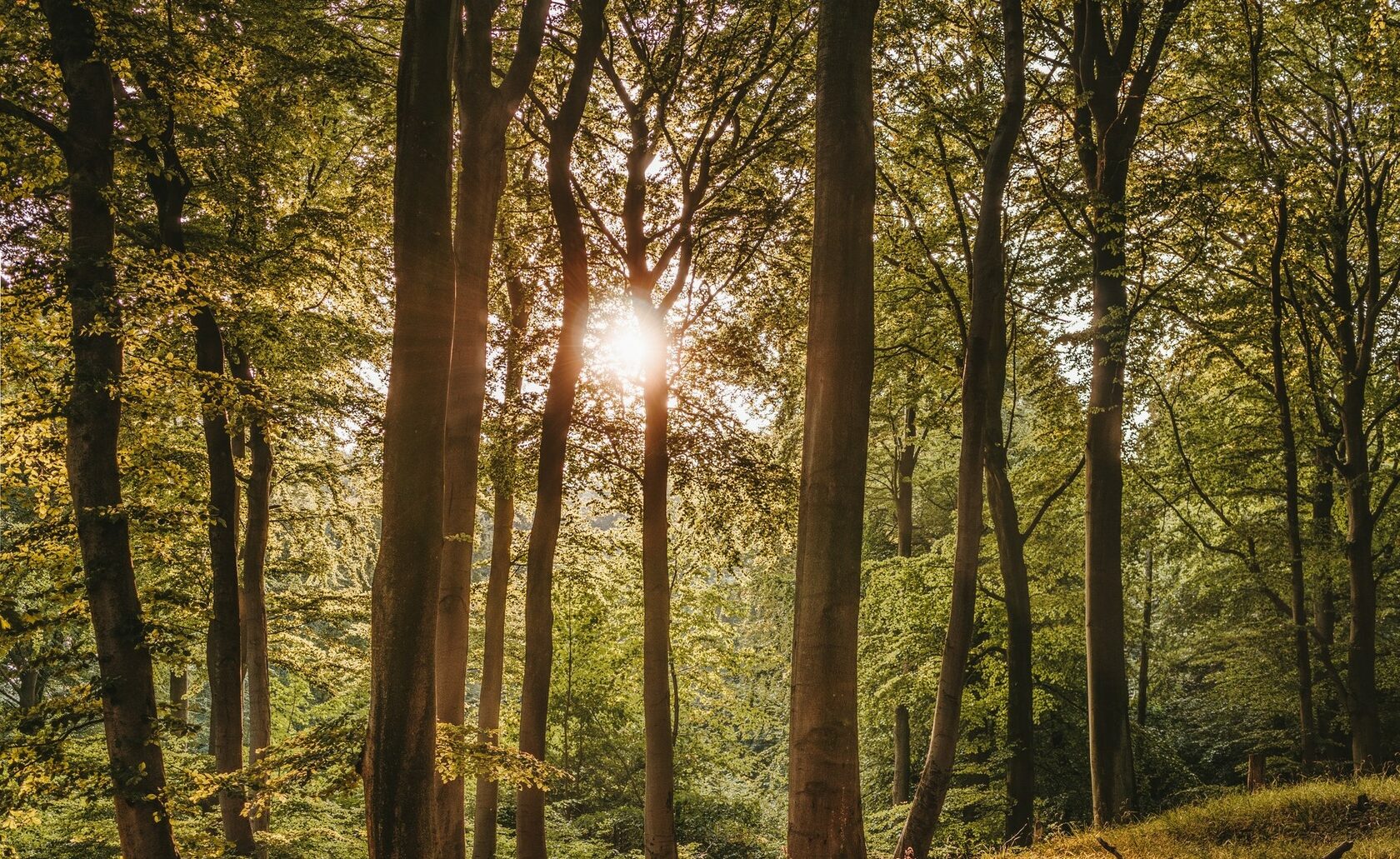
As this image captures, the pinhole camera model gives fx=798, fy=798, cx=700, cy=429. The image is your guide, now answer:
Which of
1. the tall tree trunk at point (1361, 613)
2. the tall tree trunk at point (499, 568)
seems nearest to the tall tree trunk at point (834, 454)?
the tall tree trunk at point (499, 568)

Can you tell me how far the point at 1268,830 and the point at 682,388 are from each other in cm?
895

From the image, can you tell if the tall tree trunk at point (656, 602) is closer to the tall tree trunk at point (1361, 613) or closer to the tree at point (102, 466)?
the tree at point (102, 466)

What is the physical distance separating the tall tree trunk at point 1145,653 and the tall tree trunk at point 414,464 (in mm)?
20350

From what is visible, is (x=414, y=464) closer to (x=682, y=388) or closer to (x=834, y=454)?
(x=834, y=454)

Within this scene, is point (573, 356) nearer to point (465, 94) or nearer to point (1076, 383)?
point (465, 94)

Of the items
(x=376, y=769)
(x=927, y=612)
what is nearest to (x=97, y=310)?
(x=376, y=769)

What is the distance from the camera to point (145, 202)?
438 inches

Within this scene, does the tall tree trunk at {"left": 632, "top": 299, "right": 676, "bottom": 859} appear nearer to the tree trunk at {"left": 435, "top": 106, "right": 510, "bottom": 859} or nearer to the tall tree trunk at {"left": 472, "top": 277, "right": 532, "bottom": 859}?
the tall tree trunk at {"left": 472, "top": 277, "right": 532, "bottom": 859}

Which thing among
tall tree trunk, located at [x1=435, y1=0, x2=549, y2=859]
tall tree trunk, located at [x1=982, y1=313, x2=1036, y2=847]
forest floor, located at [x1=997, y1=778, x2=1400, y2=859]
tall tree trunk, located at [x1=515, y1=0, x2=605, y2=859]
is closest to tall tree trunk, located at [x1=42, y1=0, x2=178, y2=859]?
tall tree trunk, located at [x1=435, y1=0, x2=549, y2=859]

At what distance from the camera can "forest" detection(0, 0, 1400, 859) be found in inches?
207

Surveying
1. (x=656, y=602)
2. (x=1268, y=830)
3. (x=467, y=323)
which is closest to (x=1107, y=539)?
(x=1268, y=830)

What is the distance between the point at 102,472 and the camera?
718cm

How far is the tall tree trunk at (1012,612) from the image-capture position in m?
12.4

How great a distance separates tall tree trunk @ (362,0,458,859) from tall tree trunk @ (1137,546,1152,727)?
20.4 meters
